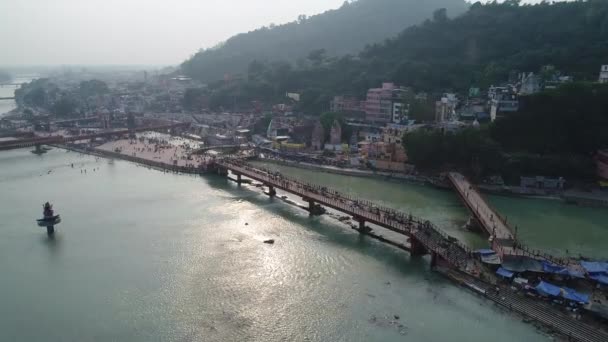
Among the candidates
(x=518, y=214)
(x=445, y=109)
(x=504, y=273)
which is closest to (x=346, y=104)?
(x=445, y=109)

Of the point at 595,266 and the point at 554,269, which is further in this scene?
the point at 595,266

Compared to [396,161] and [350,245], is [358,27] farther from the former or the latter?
[350,245]

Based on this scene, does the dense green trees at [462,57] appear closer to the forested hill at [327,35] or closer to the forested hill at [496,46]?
Result: the forested hill at [496,46]

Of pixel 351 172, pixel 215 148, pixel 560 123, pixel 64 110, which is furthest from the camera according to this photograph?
pixel 64 110

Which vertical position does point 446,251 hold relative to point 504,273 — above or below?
above

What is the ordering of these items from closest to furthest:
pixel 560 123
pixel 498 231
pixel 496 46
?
pixel 498 231 → pixel 560 123 → pixel 496 46

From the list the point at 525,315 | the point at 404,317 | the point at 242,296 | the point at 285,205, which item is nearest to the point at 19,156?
the point at 285,205

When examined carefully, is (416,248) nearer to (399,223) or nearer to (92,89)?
(399,223)

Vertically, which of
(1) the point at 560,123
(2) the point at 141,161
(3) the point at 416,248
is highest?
(1) the point at 560,123

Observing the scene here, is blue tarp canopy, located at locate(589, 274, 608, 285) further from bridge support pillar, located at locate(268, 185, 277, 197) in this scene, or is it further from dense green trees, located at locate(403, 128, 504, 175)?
bridge support pillar, located at locate(268, 185, 277, 197)
